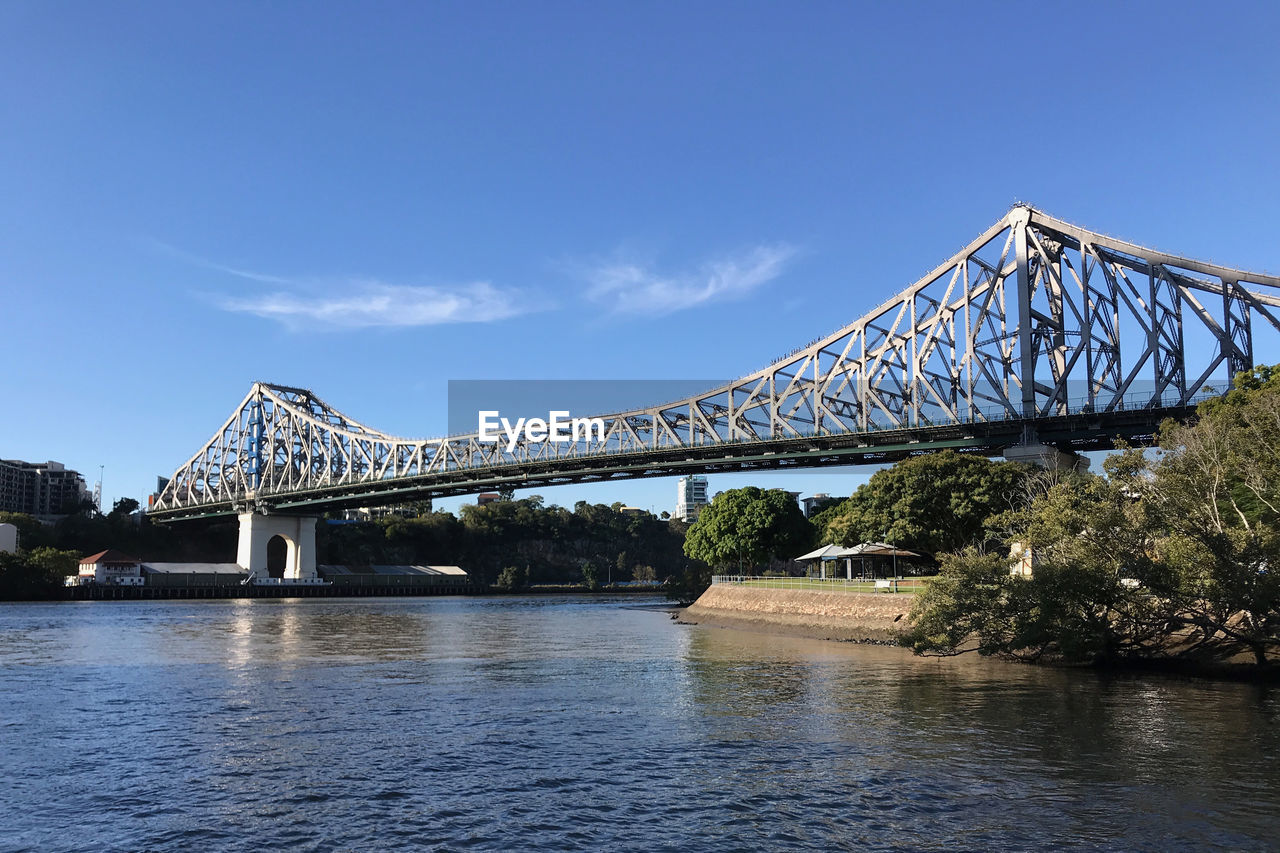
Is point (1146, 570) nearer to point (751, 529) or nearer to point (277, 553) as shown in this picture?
point (751, 529)

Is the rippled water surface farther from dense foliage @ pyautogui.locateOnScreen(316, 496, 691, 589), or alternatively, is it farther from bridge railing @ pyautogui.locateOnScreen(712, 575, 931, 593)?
dense foliage @ pyautogui.locateOnScreen(316, 496, 691, 589)

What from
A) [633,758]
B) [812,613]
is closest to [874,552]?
[812,613]

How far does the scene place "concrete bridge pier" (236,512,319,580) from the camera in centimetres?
13034

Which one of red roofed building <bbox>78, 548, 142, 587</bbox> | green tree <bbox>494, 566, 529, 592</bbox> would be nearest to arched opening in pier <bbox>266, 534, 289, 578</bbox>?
red roofed building <bbox>78, 548, 142, 587</bbox>

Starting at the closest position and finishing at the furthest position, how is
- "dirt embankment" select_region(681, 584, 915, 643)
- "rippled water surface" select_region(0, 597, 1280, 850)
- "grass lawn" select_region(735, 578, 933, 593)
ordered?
"rippled water surface" select_region(0, 597, 1280, 850) → "dirt embankment" select_region(681, 584, 915, 643) → "grass lawn" select_region(735, 578, 933, 593)

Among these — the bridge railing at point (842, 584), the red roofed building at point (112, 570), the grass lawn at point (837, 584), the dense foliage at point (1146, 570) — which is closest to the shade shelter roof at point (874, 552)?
the bridge railing at point (842, 584)

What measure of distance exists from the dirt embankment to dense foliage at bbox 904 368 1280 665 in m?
8.08

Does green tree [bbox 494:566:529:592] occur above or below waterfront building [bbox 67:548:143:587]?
below

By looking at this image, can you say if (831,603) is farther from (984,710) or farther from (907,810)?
(907,810)

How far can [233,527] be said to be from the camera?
16150cm

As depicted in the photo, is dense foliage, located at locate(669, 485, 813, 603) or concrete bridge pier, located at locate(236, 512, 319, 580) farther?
concrete bridge pier, located at locate(236, 512, 319, 580)

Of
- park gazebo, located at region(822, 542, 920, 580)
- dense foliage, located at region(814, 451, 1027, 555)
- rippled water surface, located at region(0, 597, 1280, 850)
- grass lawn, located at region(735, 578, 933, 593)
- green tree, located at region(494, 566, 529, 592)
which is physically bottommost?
green tree, located at region(494, 566, 529, 592)

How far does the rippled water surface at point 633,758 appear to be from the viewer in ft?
48.1

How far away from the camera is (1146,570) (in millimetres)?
30422
